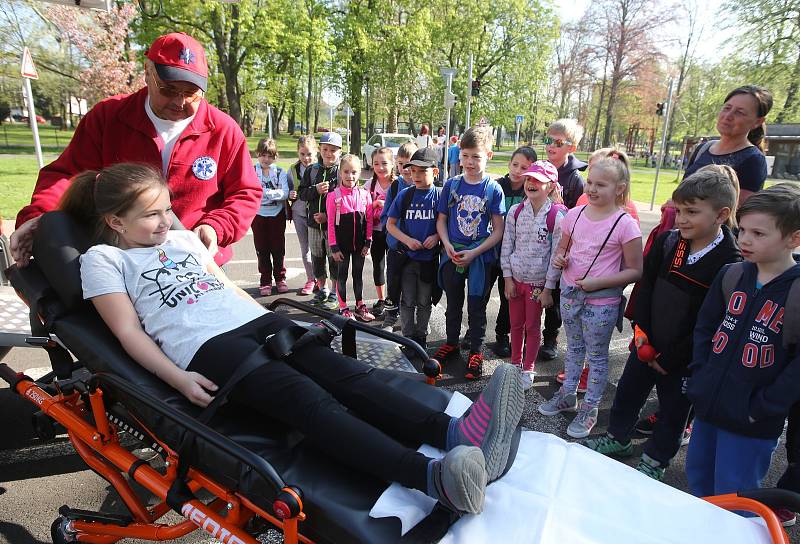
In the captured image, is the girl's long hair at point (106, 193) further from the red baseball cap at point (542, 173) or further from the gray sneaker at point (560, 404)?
the gray sneaker at point (560, 404)

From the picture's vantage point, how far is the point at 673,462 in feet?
10.0

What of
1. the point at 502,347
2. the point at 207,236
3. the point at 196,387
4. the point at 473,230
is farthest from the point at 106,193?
the point at 502,347

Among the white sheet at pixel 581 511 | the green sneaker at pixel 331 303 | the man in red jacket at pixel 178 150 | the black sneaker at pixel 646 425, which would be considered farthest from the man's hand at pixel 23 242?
the black sneaker at pixel 646 425

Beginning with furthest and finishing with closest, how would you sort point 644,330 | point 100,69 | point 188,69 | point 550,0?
point 550,0 < point 100,69 < point 644,330 < point 188,69

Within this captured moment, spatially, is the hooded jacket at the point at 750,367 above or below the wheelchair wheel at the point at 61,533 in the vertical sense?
above

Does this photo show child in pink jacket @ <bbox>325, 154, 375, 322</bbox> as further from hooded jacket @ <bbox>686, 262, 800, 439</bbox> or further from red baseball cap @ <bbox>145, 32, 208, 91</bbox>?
hooded jacket @ <bbox>686, 262, 800, 439</bbox>

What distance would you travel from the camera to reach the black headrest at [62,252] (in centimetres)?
220

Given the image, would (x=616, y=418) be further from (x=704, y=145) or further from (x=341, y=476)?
(x=704, y=145)

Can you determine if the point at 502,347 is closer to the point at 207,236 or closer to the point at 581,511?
the point at 207,236

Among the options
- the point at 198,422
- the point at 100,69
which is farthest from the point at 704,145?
the point at 100,69

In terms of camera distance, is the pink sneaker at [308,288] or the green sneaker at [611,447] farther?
the pink sneaker at [308,288]

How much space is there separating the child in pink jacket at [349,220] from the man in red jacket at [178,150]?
1964mm

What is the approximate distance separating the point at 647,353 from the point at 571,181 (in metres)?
2.16

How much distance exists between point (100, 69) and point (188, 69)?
27.6m
